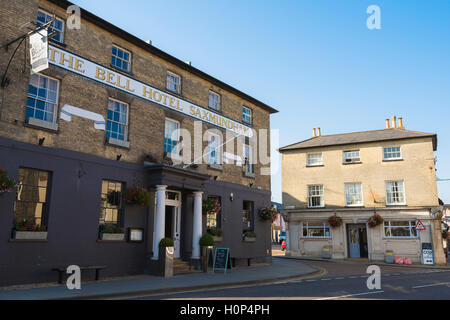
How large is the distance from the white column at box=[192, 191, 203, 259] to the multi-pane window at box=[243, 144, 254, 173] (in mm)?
4996

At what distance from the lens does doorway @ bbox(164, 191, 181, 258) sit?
54.8 ft

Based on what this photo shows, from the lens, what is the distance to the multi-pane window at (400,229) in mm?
26438

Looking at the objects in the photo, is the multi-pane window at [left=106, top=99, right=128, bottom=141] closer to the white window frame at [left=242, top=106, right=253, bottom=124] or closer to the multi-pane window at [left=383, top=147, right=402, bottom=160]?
the white window frame at [left=242, top=106, right=253, bottom=124]

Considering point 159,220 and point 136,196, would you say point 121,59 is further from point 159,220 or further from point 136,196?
point 159,220

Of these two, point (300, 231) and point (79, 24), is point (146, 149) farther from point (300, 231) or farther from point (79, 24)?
point (300, 231)

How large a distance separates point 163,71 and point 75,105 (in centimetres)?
486

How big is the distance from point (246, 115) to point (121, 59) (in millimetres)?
8956

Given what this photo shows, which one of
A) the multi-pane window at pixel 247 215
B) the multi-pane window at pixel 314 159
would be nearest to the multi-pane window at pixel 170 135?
the multi-pane window at pixel 247 215

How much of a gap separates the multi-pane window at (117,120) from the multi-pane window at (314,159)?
19.7 meters

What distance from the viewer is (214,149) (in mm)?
19250

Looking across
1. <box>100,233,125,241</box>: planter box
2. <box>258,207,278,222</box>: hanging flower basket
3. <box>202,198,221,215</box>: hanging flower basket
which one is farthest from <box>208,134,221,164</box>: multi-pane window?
<box>100,233,125,241</box>: planter box

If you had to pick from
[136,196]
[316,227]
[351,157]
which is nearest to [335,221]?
[316,227]
